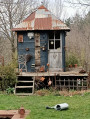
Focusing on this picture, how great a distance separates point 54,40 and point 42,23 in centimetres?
130

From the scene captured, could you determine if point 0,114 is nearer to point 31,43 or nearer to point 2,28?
point 31,43

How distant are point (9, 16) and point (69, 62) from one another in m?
8.10

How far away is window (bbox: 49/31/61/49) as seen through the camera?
12641mm

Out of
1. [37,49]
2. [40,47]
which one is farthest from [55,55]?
[37,49]

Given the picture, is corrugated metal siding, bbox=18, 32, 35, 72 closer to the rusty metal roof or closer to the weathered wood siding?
the weathered wood siding

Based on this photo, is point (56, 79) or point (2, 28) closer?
point (56, 79)

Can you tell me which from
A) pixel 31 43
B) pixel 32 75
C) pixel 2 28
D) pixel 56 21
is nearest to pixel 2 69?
pixel 32 75

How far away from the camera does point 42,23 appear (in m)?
12.7

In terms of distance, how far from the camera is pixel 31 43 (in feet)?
41.4

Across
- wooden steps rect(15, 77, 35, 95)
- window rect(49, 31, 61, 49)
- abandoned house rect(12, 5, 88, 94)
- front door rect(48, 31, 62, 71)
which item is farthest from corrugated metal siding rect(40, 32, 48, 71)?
wooden steps rect(15, 77, 35, 95)

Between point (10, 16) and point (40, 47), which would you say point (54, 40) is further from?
point (10, 16)

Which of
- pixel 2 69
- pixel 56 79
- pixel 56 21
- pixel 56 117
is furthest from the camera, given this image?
pixel 56 21

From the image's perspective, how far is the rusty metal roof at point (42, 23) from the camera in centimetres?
1238

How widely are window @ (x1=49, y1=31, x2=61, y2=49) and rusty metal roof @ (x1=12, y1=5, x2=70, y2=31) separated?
0.46 m
